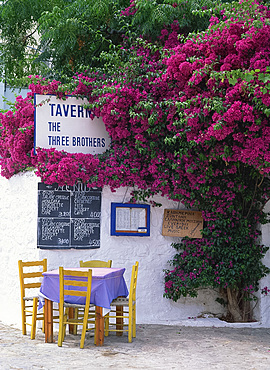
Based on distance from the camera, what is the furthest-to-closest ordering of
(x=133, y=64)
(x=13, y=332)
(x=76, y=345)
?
(x=133, y=64) → (x=13, y=332) → (x=76, y=345)

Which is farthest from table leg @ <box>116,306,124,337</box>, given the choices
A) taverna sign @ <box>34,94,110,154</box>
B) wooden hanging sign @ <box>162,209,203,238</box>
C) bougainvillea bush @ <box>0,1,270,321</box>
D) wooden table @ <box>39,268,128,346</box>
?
taverna sign @ <box>34,94,110,154</box>

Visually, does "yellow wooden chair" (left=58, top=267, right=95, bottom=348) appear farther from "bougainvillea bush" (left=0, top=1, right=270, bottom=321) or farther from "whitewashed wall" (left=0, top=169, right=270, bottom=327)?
"bougainvillea bush" (left=0, top=1, right=270, bottom=321)

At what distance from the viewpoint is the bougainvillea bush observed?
6980 mm

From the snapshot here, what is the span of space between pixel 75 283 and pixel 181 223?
2.70m

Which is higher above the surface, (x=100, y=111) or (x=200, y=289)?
(x=100, y=111)

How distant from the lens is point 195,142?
7207 mm

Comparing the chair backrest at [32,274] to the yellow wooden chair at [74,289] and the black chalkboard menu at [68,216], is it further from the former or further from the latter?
the yellow wooden chair at [74,289]

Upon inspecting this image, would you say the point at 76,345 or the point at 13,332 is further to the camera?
the point at 13,332

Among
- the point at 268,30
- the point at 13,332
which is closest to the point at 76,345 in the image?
the point at 13,332

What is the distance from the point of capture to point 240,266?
8.14 metres

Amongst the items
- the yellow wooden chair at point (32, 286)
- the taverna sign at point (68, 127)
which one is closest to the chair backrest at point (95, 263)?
the yellow wooden chair at point (32, 286)

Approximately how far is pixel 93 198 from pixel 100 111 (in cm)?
140

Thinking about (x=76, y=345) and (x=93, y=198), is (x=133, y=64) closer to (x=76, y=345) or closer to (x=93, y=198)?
(x=93, y=198)

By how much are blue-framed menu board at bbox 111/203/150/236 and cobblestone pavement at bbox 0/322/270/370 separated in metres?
1.55
